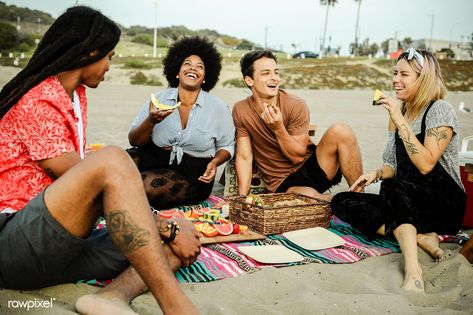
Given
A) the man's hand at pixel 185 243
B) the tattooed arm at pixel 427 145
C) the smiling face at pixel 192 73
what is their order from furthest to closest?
the smiling face at pixel 192 73 < the tattooed arm at pixel 427 145 < the man's hand at pixel 185 243

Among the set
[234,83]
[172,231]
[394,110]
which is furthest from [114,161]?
[234,83]

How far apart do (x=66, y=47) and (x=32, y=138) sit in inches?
22.6

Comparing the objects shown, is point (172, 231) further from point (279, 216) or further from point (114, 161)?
point (279, 216)

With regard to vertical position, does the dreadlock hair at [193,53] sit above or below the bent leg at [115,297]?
above

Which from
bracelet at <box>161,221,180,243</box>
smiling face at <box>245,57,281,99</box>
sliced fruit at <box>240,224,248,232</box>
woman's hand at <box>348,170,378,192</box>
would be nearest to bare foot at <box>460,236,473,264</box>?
woman's hand at <box>348,170,378,192</box>

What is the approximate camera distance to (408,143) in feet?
13.3

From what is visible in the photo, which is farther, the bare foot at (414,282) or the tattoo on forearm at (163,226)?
the bare foot at (414,282)

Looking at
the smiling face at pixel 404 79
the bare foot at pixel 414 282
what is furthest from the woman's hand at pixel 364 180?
the bare foot at pixel 414 282

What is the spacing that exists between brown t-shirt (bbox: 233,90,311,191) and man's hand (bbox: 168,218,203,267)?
2.70 meters

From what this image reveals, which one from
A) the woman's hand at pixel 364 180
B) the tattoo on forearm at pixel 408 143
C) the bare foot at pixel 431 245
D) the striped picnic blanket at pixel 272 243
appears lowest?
the striped picnic blanket at pixel 272 243

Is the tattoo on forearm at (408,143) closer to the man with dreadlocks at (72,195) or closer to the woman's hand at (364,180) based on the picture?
the woman's hand at (364,180)

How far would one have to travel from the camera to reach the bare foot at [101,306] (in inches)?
98.8

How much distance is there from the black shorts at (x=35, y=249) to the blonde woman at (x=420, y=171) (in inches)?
99.1

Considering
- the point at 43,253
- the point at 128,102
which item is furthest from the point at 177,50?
the point at 128,102
